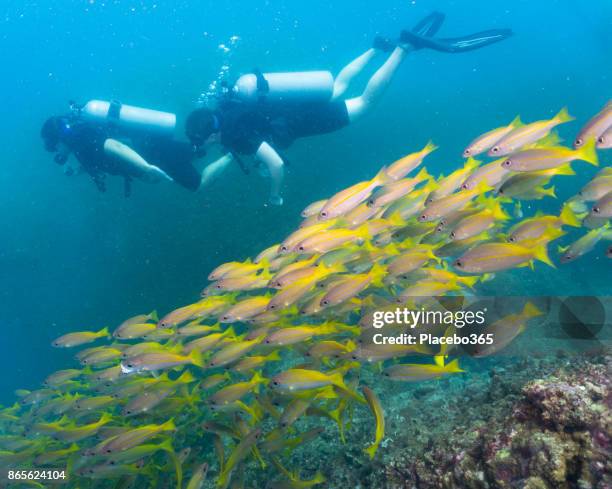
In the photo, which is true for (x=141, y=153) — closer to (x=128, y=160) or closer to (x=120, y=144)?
(x=120, y=144)

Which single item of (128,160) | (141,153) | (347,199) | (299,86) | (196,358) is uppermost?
(299,86)

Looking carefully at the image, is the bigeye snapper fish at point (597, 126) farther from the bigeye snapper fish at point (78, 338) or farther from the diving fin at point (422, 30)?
the diving fin at point (422, 30)

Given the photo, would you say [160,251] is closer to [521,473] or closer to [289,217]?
[289,217]

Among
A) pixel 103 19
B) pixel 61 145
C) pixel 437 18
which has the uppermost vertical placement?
pixel 103 19

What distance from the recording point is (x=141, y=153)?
9883 millimetres

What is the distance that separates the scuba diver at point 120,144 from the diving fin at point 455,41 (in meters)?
8.00

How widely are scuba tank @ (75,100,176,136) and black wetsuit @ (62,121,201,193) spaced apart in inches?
8.0

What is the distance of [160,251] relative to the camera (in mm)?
17625

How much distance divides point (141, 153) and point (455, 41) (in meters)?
11.5

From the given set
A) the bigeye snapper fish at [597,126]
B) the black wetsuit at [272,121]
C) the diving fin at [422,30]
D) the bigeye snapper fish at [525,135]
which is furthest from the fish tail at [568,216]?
the diving fin at [422,30]

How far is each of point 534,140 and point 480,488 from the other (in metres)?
3.42

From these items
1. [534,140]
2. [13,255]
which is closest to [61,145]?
[534,140]

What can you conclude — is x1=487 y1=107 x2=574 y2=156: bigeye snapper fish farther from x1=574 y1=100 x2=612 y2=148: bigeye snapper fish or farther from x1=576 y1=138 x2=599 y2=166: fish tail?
x1=576 y1=138 x2=599 y2=166: fish tail

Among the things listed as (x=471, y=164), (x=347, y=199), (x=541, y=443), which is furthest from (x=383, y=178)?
(x=541, y=443)
